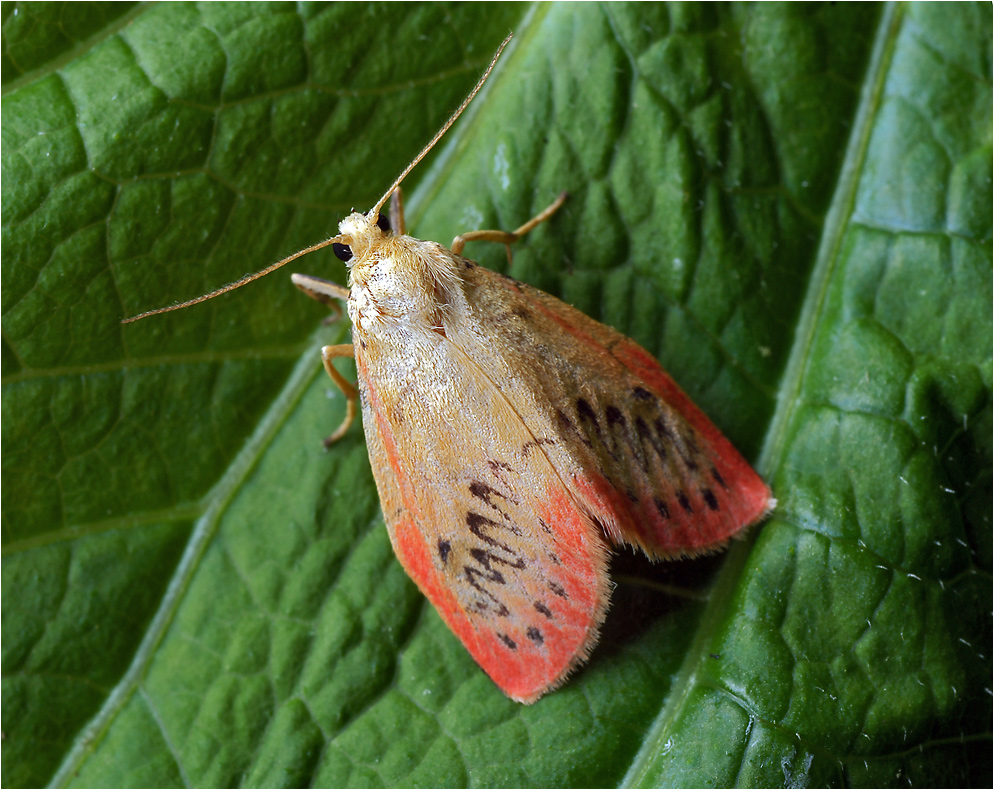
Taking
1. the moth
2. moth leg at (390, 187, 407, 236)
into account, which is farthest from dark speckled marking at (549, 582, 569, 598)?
moth leg at (390, 187, 407, 236)

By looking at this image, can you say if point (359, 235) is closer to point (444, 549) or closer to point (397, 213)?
point (397, 213)

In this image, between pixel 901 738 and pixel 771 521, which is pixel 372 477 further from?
pixel 901 738

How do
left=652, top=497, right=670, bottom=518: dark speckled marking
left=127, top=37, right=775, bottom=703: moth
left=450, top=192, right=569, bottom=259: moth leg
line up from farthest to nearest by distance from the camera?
left=450, top=192, right=569, bottom=259: moth leg < left=652, top=497, right=670, bottom=518: dark speckled marking < left=127, top=37, right=775, bottom=703: moth

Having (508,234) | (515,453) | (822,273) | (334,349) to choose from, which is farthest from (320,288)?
(822,273)

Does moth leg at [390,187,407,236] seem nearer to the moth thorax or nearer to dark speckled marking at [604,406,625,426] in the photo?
the moth thorax

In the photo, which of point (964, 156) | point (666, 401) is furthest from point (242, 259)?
point (964, 156)
